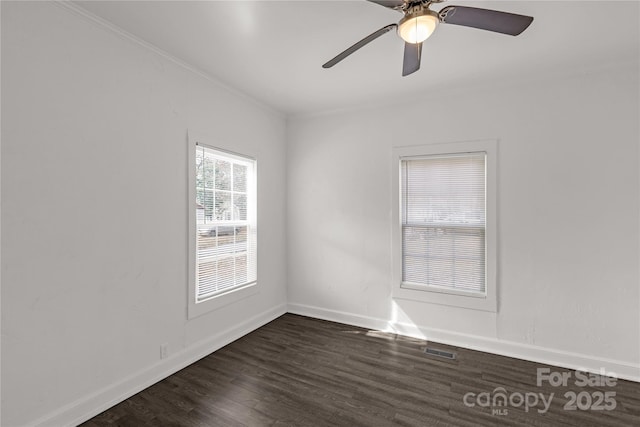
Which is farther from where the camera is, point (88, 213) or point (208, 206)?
point (208, 206)

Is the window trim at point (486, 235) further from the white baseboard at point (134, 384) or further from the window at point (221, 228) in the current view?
the white baseboard at point (134, 384)

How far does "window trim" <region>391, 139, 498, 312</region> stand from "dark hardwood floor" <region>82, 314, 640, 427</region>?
1.67 feet

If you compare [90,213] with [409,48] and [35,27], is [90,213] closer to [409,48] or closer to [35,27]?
[35,27]

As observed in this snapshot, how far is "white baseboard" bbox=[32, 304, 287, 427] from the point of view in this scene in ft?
6.35

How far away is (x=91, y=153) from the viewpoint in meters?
2.08

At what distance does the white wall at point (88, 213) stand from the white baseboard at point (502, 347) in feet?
5.73

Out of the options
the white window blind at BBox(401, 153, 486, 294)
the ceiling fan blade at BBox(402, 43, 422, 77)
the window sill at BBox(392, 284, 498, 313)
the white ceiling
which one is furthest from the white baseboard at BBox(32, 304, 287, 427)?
the ceiling fan blade at BBox(402, 43, 422, 77)

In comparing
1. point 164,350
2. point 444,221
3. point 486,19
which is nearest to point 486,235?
point 444,221

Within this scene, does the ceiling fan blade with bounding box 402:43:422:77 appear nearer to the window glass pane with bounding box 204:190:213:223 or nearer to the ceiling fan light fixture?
the ceiling fan light fixture

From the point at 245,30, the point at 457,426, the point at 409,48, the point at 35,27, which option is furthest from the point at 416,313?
the point at 35,27

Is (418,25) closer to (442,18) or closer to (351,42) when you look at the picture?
(442,18)

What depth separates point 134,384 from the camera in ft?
7.61

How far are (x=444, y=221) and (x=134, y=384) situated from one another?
3.20m

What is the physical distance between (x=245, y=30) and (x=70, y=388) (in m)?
2.71
